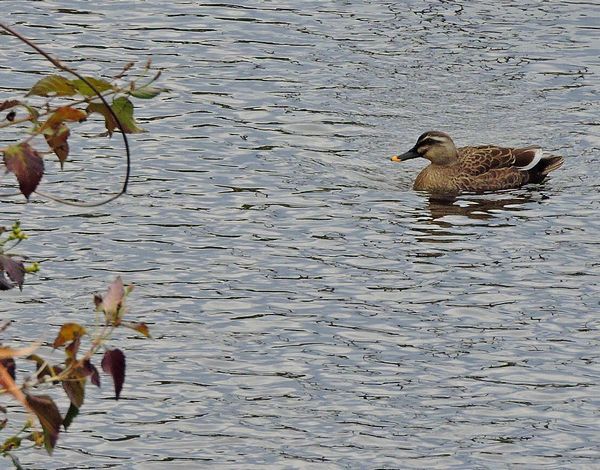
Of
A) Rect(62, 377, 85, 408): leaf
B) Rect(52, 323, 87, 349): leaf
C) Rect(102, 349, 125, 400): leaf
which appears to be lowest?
Rect(62, 377, 85, 408): leaf

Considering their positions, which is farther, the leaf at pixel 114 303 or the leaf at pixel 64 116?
the leaf at pixel 64 116

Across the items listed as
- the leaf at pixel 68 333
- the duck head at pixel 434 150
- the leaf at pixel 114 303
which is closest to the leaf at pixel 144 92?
the leaf at pixel 114 303

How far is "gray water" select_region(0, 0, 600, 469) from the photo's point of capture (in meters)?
9.10

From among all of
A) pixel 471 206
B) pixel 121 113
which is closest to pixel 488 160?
pixel 471 206

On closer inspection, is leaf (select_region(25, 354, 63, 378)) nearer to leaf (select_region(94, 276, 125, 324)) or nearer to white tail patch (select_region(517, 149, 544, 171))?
leaf (select_region(94, 276, 125, 324))

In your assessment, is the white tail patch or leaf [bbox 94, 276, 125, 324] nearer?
leaf [bbox 94, 276, 125, 324]

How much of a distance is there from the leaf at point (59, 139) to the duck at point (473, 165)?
34.9 feet

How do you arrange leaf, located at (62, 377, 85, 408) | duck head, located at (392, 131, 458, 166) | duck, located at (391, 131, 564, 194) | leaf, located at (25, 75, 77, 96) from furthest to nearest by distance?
duck head, located at (392, 131, 458, 166) → duck, located at (391, 131, 564, 194) → leaf, located at (25, 75, 77, 96) → leaf, located at (62, 377, 85, 408)

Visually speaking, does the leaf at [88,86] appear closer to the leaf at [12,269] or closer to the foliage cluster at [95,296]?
the foliage cluster at [95,296]

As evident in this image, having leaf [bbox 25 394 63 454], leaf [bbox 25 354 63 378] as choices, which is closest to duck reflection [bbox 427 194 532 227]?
leaf [bbox 25 354 63 378]

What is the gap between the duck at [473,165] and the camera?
Result: 1501cm

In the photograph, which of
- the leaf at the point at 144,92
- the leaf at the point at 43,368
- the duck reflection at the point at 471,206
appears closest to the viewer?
the leaf at the point at 43,368

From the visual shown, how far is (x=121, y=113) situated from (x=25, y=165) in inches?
14.5

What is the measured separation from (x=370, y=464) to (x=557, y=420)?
4.43 feet
